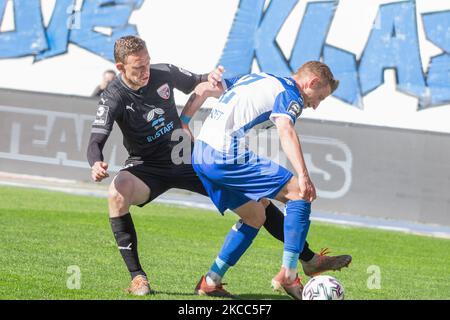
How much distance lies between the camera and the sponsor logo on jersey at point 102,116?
8516 millimetres

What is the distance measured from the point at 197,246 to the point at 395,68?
319 inches

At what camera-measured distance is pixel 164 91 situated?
9.10m

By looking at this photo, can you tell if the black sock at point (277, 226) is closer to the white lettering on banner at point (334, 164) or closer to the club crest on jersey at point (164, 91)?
the club crest on jersey at point (164, 91)

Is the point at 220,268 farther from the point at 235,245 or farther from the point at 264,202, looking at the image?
the point at 264,202

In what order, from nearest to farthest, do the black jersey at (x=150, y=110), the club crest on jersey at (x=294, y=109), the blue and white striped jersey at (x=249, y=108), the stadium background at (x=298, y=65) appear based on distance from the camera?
the club crest on jersey at (x=294, y=109) < the blue and white striped jersey at (x=249, y=108) < the black jersey at (x=150, y=110) < the stadium background at (x=298, y=65)

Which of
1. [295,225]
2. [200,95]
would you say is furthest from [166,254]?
[295,225]

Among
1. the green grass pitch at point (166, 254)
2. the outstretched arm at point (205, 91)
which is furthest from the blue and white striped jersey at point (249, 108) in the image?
the green grass pitch at point (166, 254)

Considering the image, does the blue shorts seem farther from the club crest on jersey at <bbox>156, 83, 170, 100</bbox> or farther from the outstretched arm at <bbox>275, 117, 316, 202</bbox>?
the club crest on jersey at <bbox>156, 83, 170, 100</bbox>

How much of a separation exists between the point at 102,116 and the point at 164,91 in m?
0.79

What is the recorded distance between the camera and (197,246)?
39.5 feet

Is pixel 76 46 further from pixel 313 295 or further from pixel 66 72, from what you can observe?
pixel 313 295

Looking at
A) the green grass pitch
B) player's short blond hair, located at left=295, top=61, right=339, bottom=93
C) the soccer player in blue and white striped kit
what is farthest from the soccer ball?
player's short blond hair, located at left=295, top=61, right=339, bottom=93

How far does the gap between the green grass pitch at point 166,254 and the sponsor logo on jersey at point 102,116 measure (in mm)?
1439
